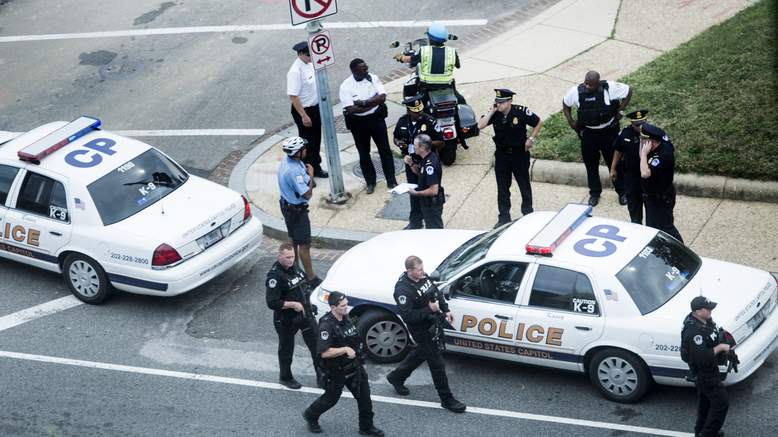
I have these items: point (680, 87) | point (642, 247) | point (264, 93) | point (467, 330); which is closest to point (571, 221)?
point (642, 247)

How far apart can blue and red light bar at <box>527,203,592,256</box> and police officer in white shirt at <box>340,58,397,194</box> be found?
3.94 m

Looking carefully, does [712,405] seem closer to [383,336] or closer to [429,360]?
[429,360]

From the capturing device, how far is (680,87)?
47.1 feet

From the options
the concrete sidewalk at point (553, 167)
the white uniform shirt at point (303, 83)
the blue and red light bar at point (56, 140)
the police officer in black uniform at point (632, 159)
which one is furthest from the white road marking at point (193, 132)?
the police officer in black uniform at point (632, 159)

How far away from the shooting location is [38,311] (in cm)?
1190

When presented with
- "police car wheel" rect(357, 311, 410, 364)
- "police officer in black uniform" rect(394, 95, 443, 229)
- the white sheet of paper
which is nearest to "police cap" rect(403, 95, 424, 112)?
"police officer in black uniform" rect(394, 95, 443, 229)

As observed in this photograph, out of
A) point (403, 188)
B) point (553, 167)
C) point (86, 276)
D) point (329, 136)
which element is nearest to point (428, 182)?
point (403, 188)

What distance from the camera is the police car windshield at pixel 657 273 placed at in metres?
9.19

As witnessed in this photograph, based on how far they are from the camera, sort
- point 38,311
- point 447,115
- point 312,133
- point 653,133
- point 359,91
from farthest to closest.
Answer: point 312,133 → point 447,115 → point 359,91 → point 38,311 → point 653,133

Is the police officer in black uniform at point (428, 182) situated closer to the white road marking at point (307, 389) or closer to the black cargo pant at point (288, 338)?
the black cargo pant at point (288, 338)

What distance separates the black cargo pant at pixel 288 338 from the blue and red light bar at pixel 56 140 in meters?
3.90

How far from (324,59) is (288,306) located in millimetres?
4144

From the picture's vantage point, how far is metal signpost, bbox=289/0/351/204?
41.2 feet

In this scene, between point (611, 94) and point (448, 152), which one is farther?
point (448, 152)
